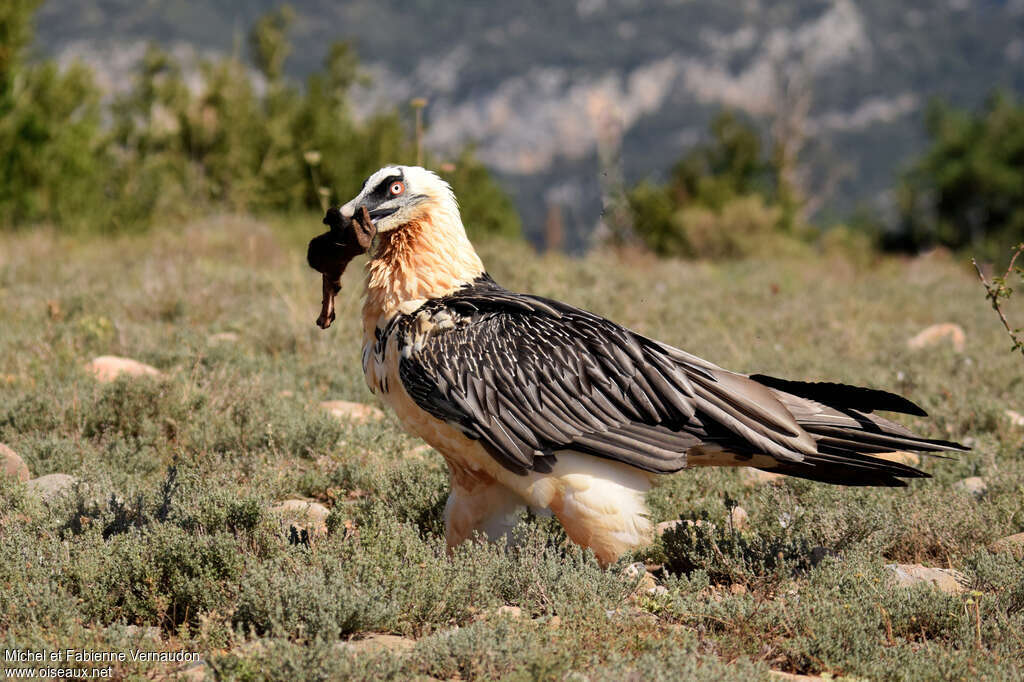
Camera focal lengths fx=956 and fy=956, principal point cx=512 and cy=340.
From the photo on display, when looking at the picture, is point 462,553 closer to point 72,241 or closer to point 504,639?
point 504,639

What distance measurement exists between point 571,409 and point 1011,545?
2.16 metres

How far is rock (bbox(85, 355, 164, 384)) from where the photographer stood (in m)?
6.74

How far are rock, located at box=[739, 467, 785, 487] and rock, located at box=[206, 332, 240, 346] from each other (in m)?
4.37

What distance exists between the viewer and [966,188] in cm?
3894

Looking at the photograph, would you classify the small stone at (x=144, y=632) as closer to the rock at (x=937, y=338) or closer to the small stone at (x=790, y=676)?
the small stone at (x=790, y=676)

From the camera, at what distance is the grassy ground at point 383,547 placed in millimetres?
3248

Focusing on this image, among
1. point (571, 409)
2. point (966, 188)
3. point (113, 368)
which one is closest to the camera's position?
point (571, 409)

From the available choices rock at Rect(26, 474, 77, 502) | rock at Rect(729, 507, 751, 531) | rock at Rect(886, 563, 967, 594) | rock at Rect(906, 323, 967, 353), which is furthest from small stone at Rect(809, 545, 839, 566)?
rock at Rect(906, 323, 967, 353)

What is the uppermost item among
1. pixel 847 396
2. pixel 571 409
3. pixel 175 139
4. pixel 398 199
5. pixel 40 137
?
pixel 398 199

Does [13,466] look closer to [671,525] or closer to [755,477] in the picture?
[671,525]

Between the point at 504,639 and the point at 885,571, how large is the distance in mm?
1798

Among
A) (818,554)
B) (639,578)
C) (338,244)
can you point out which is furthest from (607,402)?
(338,244)

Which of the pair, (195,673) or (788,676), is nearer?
(195,673)

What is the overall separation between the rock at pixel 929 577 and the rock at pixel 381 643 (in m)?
2.01
